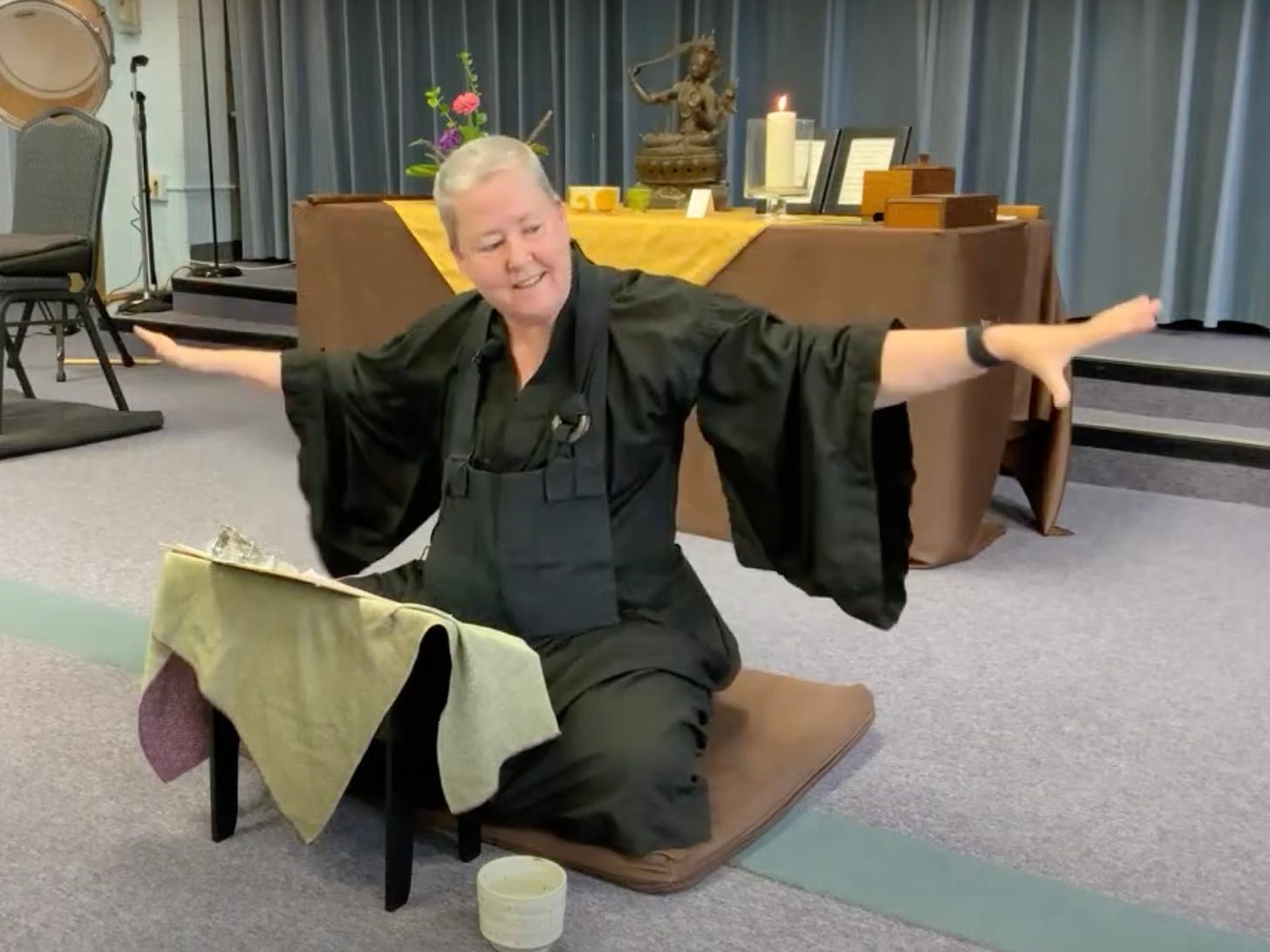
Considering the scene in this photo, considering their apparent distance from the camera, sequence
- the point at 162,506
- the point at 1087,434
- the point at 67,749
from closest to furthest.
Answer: the point at 67,749, the point at 162,506, the point at 1087,434

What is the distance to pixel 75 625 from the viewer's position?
102 inches

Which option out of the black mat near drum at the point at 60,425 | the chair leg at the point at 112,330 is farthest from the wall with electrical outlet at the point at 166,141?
the black mat near drum at the point at 60,425

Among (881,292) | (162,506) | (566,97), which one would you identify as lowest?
(162,506)

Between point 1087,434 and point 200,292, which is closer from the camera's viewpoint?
point 1087,434

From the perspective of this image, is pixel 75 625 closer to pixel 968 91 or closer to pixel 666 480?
pixel 666 480

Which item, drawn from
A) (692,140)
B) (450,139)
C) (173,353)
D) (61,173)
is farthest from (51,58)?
(173,353)

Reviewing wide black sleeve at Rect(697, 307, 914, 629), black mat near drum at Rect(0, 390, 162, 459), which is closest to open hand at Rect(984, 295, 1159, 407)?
wide black sleeve at Rect(697, 307, 914, 629)

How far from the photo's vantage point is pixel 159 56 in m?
6.50

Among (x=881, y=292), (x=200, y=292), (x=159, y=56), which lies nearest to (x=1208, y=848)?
(x=881, y=292)

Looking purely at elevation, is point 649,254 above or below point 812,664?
above

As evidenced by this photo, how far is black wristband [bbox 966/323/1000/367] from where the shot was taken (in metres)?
1.51

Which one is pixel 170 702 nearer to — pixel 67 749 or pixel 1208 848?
pixel 67 749

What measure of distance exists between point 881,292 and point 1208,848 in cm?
132

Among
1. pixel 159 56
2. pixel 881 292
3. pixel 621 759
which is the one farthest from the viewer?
pixel 159 56
